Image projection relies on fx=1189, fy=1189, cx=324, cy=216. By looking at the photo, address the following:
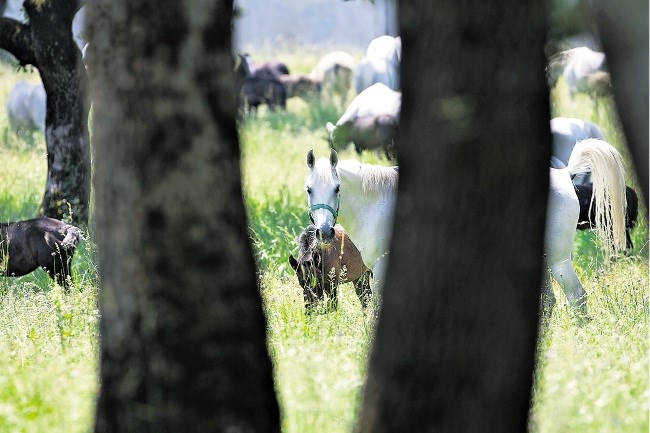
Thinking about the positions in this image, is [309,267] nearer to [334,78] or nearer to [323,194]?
[323,194]

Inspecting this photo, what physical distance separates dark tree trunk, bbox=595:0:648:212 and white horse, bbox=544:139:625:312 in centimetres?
594

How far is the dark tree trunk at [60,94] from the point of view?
12.9m

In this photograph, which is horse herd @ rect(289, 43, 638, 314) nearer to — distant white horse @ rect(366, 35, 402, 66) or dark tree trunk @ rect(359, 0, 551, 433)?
dark tree trunk @ rect(359, 0, 551, 433)

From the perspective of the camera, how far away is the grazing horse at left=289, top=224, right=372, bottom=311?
9016mm

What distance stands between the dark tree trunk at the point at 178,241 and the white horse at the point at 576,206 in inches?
220

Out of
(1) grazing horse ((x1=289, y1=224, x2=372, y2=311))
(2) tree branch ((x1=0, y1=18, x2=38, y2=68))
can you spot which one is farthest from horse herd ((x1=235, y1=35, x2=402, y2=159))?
(2) tree branch ((x1=0, y1=18, x2=38, y2=68))

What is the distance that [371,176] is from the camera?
9.42 metres

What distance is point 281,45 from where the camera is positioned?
44188mm

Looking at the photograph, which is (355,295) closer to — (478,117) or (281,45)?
(478,117)

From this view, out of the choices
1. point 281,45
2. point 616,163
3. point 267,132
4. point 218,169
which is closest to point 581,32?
point 616,163

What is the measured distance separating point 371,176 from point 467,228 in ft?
18.8

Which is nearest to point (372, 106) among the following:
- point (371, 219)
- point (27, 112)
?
point (27, 112)

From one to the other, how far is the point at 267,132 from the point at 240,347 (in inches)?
797

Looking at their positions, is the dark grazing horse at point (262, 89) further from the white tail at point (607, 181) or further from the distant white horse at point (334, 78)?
the white tail at point (607, 181)
